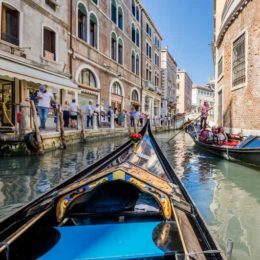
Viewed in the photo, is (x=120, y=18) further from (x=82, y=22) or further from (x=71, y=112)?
(x=71, y=112)

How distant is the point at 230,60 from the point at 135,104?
11253 mm

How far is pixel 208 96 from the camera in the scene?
66.2 m

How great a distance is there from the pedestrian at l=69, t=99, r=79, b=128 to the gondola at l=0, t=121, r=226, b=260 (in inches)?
285

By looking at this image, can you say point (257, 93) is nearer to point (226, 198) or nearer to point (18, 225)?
point (226, 198)

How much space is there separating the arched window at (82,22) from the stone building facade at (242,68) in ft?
19.9

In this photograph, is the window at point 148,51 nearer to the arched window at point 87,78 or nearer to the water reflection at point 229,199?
the arched window at point 87,78

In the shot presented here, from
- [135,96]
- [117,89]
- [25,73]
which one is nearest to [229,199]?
[25,73]

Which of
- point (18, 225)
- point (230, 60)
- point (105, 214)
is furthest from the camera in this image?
point (230, 60)

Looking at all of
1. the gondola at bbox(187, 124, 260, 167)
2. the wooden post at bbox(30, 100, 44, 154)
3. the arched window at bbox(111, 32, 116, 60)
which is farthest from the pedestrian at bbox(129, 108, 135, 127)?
the wooden post at bbox(30, 100, 44, 154)

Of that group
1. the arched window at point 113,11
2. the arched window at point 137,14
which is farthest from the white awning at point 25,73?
the arched window at point 137,14

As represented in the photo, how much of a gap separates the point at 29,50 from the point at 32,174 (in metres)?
5.22

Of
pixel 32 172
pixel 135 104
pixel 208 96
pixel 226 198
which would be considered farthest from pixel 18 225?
pixel 208 96

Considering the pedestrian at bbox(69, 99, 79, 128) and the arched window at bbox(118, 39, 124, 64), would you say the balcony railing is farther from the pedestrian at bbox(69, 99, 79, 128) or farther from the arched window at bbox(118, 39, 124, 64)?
the arched window at bbox(118, 39, 124, 64)

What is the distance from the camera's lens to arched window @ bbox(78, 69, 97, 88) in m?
12.5
